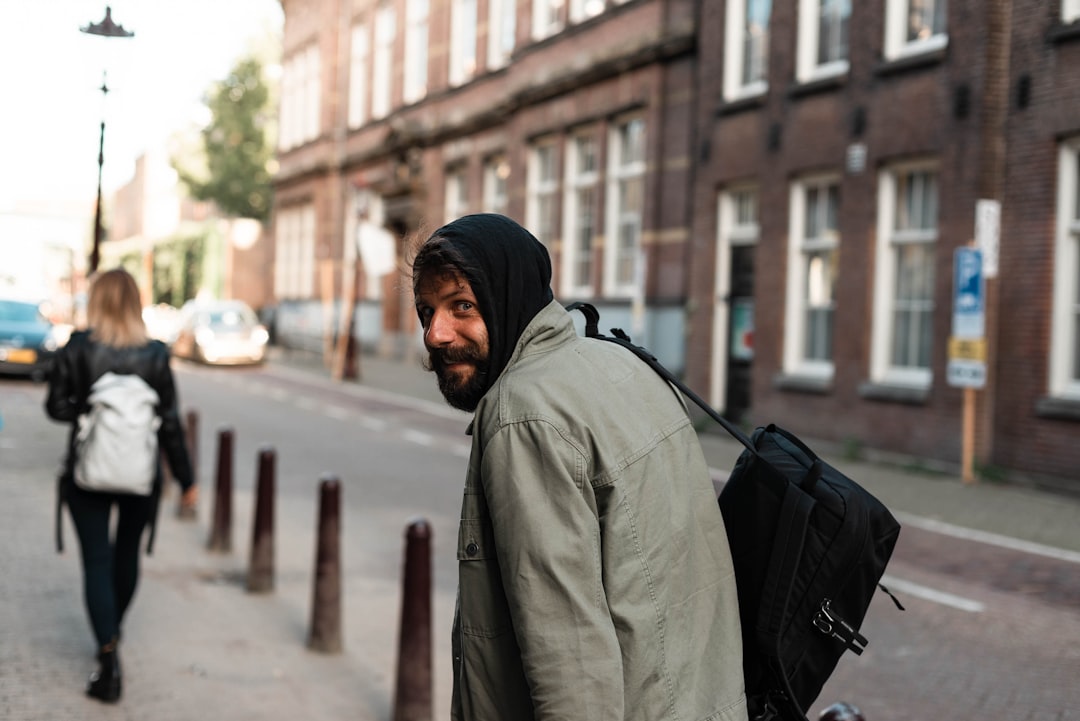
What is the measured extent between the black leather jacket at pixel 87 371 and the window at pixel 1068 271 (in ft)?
31.9

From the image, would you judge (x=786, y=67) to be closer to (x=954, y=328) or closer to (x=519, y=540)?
(x=954, y=328)

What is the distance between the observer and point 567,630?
200 cm

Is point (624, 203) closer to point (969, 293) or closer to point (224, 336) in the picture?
point (969, 293)

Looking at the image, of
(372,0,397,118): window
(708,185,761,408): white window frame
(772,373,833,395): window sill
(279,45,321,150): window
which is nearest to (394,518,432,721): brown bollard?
(772,373,833,395): window sill

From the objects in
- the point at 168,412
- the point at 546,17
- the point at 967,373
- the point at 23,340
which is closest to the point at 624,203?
the point at 546,17

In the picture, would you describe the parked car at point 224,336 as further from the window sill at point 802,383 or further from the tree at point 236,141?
the tree at point 236,141

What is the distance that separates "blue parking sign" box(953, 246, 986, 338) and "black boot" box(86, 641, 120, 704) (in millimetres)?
9779

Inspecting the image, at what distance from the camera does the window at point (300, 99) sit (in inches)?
1613

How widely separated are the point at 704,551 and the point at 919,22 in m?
13.7

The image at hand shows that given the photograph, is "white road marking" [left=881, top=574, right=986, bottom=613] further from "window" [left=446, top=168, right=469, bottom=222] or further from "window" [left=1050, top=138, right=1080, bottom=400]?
"window" [left=446, top=168, right=469, bottom=222]

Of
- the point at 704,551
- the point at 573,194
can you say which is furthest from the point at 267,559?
the point at 573,194

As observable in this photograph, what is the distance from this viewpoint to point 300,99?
4266 centimetres

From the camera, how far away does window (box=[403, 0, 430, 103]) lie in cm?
3216

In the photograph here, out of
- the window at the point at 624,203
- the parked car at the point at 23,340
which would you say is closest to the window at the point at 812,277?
the window at the point at 624,203
